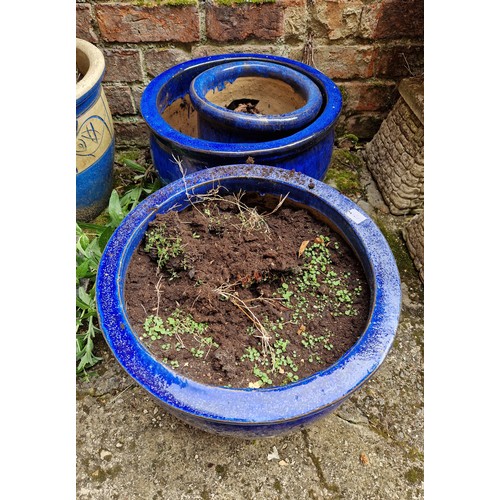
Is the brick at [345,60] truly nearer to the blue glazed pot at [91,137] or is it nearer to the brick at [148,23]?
the brick at [148,23]

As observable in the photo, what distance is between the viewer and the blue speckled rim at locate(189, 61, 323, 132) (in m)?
1.57

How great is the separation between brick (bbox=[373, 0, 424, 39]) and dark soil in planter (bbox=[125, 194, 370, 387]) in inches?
53.0

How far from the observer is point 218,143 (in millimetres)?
1553

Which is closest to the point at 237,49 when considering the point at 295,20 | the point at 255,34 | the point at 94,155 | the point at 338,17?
the point at 255,34

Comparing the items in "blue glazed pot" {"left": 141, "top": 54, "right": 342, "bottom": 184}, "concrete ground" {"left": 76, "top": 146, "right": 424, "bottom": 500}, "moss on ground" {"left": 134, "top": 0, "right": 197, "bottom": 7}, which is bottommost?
"concrete ground" {"left": 76, "top": 146, "right": 424, "bottom": 500}

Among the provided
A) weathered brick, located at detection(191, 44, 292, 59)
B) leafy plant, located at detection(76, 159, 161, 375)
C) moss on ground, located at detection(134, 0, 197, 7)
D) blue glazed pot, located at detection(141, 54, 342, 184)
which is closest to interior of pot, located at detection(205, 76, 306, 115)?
blue glazed pot, located at detection(141, 54, 342, 184)

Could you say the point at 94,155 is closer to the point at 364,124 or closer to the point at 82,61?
the point at 82,61

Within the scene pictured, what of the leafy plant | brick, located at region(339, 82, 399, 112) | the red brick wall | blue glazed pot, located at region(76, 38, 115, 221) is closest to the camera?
the leafy plant

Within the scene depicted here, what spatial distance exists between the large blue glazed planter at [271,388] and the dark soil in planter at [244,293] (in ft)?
0.23

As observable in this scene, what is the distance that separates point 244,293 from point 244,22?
1.51 meters

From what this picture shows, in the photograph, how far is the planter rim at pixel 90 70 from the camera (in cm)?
179

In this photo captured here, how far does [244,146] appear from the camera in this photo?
5.06 ft

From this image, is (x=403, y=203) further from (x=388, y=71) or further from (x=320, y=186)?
(x=320, y=186)

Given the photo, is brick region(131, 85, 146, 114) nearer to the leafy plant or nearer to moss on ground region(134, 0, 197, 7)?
moss on ground region(134, 0, 197, 7)
